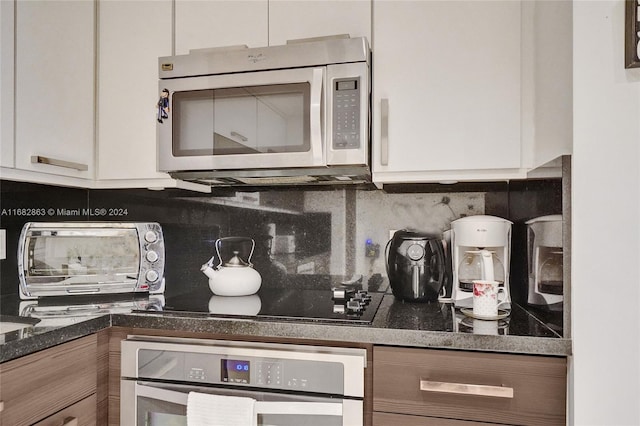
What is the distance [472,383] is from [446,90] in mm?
864

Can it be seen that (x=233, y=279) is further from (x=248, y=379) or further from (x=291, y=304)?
(x=248, y=379)

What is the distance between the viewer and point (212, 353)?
1241 millimetres

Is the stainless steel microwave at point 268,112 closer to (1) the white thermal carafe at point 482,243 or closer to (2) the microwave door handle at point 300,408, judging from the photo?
(1) the white thermal carafe at point 482,243

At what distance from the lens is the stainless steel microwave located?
1.35 m

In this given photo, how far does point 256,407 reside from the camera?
1188 mm

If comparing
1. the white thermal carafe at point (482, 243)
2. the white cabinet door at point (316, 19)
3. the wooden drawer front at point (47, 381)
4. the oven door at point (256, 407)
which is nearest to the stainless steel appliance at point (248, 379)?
the oven door at point (256, 407)

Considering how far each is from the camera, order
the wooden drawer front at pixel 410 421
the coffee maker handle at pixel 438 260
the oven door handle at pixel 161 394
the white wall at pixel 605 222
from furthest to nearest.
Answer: the coffee maker handle at pixel 438 260 → the oven door handle at pixel 161 394 → the wooden drawer front at pixel 410 421 → the white wall at pixel 605 222

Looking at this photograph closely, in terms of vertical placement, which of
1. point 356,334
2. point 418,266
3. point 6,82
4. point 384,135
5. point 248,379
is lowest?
point 248,379

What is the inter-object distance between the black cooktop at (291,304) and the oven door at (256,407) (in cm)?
21

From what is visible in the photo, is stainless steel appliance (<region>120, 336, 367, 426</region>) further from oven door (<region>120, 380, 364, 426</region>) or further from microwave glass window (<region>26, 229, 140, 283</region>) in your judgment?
microwave glass window (<region>26, 229, 140, 283</region>)

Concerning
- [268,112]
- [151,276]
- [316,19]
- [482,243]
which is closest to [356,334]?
[482,243]

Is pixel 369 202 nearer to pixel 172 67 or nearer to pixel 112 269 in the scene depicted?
pixel 172 67

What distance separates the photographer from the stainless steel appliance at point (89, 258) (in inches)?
60.3

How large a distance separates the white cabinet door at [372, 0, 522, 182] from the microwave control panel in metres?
0.11
